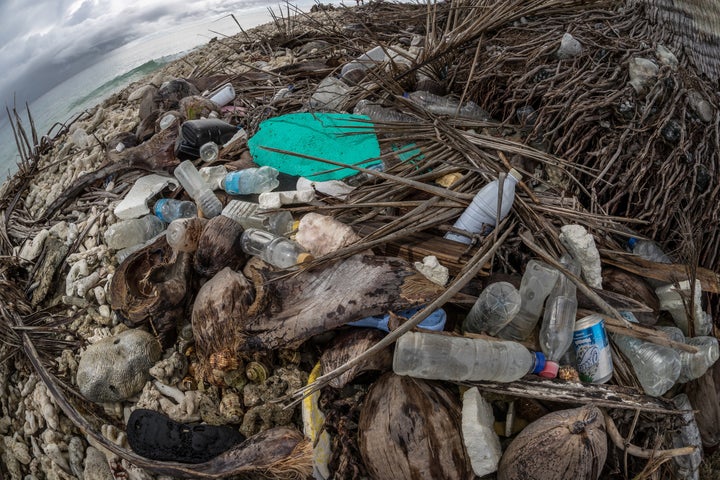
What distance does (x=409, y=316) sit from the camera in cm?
156

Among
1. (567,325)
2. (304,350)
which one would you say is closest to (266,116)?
(304,350)

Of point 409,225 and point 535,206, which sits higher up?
point 409,225

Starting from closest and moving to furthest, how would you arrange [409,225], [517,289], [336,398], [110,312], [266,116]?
[336,398], [517,289], [409,225], [110,312], [266,116]

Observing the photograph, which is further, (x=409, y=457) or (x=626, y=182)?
(x=626, y=182)

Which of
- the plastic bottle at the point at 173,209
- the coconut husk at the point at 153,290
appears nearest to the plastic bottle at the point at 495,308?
the coconut husk at the point at 153,290

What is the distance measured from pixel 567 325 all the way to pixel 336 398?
80 centimetres

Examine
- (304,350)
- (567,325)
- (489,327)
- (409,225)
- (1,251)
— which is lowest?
(567,325)

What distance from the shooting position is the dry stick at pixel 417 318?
1312 millimetres

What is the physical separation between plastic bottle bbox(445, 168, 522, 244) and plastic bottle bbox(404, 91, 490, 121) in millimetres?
770

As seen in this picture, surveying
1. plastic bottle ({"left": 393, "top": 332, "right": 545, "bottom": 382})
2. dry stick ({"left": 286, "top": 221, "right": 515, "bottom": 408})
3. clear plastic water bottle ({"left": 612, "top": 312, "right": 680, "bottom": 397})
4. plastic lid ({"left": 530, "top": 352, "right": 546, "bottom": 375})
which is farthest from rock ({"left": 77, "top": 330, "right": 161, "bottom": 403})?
clear plastic water bottle ({"left": 612, "top": 312, "right": 680, "bottom": 397})

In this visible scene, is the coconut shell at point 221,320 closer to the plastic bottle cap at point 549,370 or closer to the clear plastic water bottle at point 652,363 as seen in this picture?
the plastic bottle cap at point 549,370

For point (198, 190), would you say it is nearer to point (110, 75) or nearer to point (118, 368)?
point (118, 368)

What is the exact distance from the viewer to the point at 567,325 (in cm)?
159

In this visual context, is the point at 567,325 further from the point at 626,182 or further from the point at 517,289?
the point at 626,182
